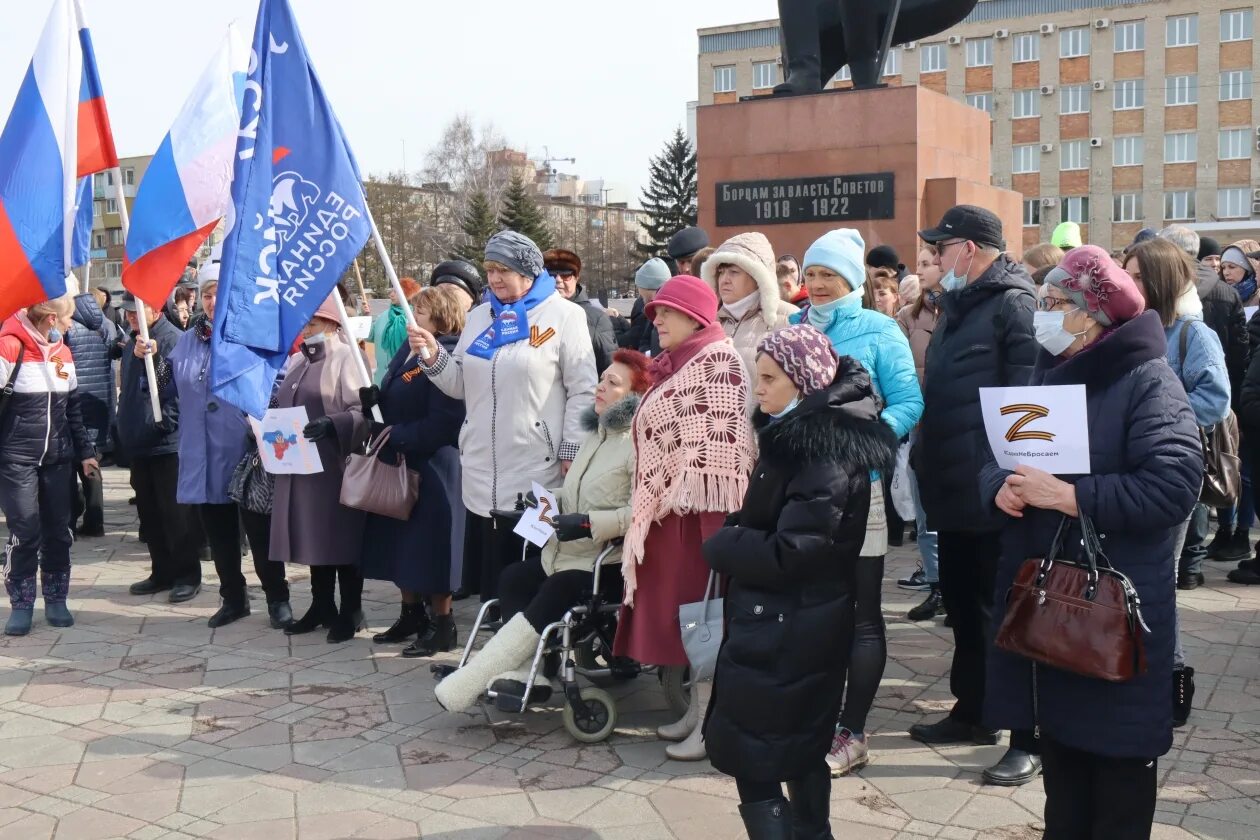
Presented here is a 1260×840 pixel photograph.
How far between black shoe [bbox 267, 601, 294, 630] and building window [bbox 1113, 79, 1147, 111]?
2241 inches

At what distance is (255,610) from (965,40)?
5731cm

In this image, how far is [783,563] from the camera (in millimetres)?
3385

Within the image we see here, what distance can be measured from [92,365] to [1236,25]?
187 feet

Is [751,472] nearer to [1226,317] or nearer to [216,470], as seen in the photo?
[216,470]

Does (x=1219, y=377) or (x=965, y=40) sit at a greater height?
(x=965, y=40)

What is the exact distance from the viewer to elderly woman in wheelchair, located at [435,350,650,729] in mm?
5254

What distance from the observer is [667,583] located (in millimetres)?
4910

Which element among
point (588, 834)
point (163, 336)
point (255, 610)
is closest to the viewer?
point (588, 834)

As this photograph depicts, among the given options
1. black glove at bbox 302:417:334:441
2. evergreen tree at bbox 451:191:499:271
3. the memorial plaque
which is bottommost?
black glove at bbox 302:417:334:441

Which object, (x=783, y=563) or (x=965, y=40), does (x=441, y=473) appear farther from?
(x=965, y=40)

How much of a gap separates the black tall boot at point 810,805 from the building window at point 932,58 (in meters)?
60.4

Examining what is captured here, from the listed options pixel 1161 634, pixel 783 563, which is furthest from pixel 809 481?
pixel 1161 634

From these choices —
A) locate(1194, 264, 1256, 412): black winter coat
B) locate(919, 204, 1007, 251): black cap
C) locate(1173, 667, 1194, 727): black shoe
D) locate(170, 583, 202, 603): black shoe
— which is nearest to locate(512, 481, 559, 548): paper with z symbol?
locate(919, 204, 1007, 251): black cap

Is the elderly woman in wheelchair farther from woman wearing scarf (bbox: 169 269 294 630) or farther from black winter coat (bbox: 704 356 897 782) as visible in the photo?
woman wearing scarf (bbox: 169 269 294 630)
